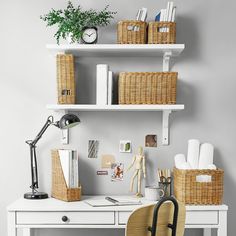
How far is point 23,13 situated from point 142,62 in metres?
0.87

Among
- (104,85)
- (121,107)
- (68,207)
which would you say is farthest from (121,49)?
(68,207)

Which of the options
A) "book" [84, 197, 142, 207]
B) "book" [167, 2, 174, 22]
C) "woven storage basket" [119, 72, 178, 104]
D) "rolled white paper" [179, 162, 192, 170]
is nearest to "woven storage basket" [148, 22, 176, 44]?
"book" [167, 2, 174, 22]

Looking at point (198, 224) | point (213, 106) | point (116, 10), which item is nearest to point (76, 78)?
point (116, 10)

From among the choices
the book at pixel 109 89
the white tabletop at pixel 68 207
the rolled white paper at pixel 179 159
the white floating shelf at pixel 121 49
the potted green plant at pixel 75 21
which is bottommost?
the white tabletop at pixel 68 207

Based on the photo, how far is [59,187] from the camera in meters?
3.31

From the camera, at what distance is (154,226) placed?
2.42 metres

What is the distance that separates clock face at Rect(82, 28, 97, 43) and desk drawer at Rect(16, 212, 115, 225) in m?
1.09

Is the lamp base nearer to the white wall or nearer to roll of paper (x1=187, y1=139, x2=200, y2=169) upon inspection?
the white wall

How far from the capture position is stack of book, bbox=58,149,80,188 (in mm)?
3273

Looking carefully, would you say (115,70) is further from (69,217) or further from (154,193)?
(69,217)

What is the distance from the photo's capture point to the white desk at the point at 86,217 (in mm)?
3049

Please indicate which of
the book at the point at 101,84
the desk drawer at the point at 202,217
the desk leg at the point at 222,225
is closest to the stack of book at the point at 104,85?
the book at the point at 101,84

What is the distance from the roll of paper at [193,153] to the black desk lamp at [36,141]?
75cm

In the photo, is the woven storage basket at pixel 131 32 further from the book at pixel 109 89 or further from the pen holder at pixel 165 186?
the pen holder at pixel 165 186
